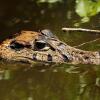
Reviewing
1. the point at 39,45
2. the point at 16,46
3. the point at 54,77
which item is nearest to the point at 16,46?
the point at 16,46

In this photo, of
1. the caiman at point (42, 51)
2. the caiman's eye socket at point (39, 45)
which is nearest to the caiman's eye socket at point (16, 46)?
the caiman at point (42, 51)

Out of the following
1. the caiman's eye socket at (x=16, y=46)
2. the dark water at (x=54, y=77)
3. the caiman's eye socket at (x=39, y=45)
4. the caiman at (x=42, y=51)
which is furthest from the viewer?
the caiman's eye socket at (x=16, y=46)

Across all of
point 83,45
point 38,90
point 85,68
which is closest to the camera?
point 38,90

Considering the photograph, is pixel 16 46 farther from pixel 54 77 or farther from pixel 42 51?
pixel 54 77

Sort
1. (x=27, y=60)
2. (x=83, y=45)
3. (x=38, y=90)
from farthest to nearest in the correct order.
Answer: (x=83, y=45) < (x=27, y=60) < (x=38, y=90)

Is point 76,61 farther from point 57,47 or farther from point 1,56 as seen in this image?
point 1,56

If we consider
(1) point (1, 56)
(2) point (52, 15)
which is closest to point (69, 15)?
(2) point (52, 15)

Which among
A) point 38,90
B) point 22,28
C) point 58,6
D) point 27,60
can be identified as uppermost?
point 58,6

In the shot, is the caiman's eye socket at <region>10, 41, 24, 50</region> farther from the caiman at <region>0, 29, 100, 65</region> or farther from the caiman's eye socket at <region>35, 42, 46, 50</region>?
the caiman's eye socket at <region>35, 42, 46, 50</region>

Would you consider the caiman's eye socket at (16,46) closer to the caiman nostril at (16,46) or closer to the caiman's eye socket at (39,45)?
the caiman nostril at (16,46)
